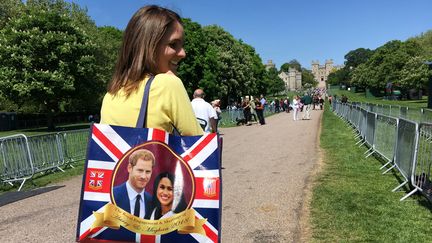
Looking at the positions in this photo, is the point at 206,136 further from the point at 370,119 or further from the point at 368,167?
the point at 370,119

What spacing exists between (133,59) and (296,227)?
13.1ft

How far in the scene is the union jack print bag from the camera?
1725 mm

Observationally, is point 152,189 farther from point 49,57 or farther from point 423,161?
point 49,57

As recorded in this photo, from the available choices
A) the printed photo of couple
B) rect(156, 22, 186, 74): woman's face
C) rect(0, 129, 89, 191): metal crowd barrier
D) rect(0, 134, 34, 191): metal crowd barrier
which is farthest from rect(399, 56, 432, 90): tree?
the printed photo of couple

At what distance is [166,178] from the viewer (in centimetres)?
173

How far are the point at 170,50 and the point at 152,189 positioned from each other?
68 centimetres

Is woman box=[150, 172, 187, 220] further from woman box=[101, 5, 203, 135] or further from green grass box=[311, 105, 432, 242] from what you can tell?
green grass box=[311, 105, 432, 242]

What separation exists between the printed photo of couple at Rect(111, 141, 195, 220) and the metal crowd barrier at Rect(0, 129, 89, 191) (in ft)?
27.8

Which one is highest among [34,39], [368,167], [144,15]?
[34,39]

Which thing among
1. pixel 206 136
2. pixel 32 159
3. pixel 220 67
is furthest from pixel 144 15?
pixel 220 67

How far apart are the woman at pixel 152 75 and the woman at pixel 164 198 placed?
215 mm

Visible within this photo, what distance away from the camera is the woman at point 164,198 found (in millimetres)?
1729

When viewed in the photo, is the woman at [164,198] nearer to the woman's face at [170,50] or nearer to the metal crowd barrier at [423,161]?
the woman's face at [170,50]

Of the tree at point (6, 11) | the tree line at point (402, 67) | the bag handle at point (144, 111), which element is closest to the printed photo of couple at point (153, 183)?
the bag handle at point (144, 111)
